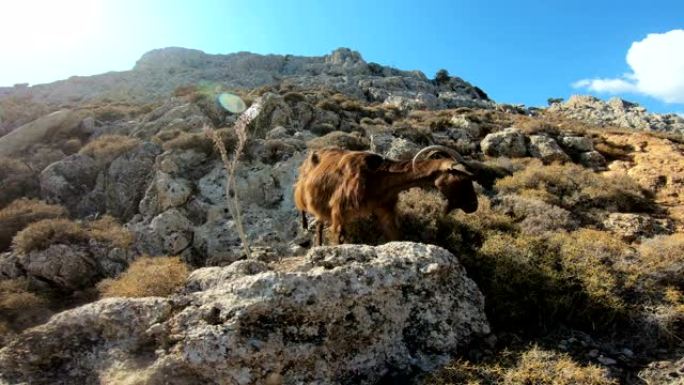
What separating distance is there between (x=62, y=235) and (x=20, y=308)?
95.1 inches

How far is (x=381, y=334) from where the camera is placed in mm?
4891

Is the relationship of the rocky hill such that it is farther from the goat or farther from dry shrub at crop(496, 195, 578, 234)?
the goat

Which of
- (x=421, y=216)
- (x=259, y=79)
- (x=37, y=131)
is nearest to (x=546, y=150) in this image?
(x=421, y=216)

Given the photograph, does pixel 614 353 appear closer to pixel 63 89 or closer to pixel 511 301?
pixel 511 301

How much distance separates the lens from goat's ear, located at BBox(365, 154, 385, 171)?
290 inches

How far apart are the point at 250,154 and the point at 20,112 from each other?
18.9 meters

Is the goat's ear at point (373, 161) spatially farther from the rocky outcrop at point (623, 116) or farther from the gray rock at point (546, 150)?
the rocky outcrop at point (623, 116)

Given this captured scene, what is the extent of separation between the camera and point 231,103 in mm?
21969

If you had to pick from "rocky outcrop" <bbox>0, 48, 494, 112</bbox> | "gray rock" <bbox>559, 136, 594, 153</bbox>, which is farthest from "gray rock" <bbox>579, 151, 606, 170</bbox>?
"rocky outcrop" <bbox>0, 48, 494, 112</bbox>

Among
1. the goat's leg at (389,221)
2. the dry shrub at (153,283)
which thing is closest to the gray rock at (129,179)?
the dry shrub at (153,283)

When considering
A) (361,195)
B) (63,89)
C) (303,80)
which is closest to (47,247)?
(361,195)

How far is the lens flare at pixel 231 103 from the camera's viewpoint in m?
21.0

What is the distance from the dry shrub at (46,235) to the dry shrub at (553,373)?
28.5ft

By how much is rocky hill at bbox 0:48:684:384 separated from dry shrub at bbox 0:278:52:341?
0.03 metres
